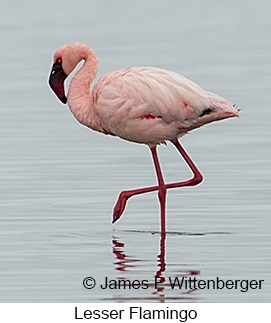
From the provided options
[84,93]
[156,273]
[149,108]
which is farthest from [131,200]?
[156,273]

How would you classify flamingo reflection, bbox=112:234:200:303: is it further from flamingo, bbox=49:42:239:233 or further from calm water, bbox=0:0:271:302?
flamingo, bbox=49:42:239:233

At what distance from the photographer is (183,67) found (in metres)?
25.8

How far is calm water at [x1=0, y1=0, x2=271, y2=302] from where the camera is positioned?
474 inches

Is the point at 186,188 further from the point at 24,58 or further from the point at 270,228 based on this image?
the point at 24,58

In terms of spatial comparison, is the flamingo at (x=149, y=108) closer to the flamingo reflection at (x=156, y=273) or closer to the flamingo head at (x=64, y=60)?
the flamingo head at (x=64, y=60)

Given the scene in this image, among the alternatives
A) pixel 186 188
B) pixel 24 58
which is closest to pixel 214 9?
pixel 24 58

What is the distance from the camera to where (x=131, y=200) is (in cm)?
1545

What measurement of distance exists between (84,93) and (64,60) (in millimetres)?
416

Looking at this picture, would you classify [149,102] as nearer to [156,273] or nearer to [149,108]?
[149,108]

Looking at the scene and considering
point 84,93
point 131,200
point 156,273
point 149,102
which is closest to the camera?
point 156,273

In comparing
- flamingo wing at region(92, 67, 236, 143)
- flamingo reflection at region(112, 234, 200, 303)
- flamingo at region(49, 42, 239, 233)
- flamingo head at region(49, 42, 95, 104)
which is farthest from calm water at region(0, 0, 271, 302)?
flamingo head at region(49, 42, 95, 104)

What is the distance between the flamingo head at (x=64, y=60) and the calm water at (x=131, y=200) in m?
1.15

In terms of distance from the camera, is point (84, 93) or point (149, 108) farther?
point (84, 93)

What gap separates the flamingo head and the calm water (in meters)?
1.15
